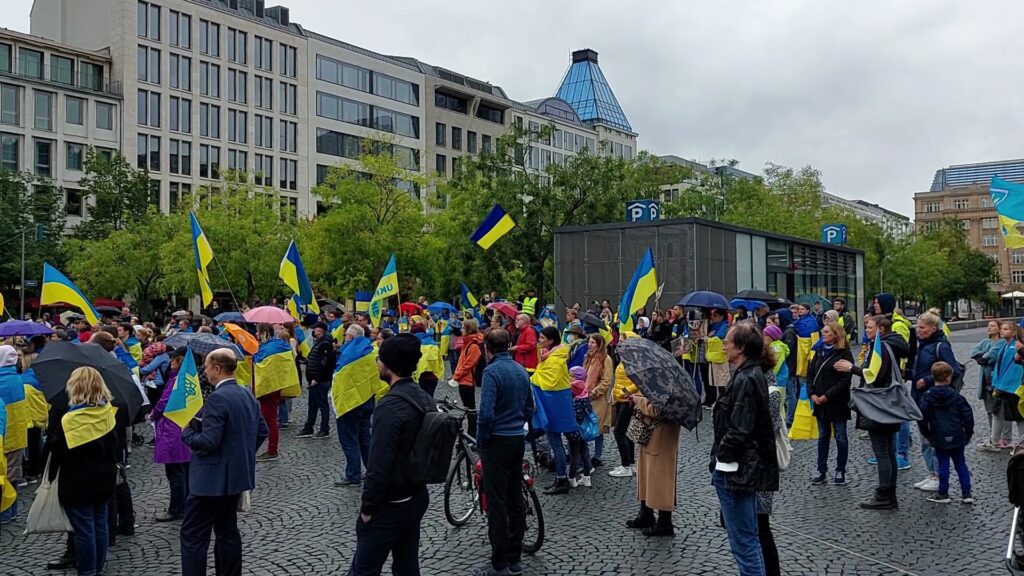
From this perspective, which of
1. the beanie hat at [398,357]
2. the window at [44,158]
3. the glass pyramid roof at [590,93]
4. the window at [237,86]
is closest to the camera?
the beanie hat at [398,357]

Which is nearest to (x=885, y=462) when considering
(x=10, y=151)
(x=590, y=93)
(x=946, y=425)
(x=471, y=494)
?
(x=946, y=425)

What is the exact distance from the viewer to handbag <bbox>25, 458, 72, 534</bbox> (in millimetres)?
6359

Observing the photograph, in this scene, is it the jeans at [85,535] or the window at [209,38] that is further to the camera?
the window at [209,38]

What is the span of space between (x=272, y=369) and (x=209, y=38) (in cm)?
5854

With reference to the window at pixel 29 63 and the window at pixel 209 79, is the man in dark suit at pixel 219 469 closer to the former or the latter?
the window at pixel 29 63

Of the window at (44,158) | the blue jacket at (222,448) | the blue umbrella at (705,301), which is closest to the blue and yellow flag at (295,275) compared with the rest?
the blue umbrella at (705,301)

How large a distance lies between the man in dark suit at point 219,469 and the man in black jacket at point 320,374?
6.79m

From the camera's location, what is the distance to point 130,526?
26.1 ft

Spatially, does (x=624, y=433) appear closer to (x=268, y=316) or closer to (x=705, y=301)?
(x=268, y=316)

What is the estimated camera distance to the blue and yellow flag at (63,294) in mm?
13812

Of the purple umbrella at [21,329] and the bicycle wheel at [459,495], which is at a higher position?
the purple umbrella at [21,329]

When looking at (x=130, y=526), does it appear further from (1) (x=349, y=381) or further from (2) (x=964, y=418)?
(2) (x=964, y=418)

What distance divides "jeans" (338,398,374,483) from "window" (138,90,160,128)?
5633cm

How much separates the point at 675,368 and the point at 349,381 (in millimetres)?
4169
